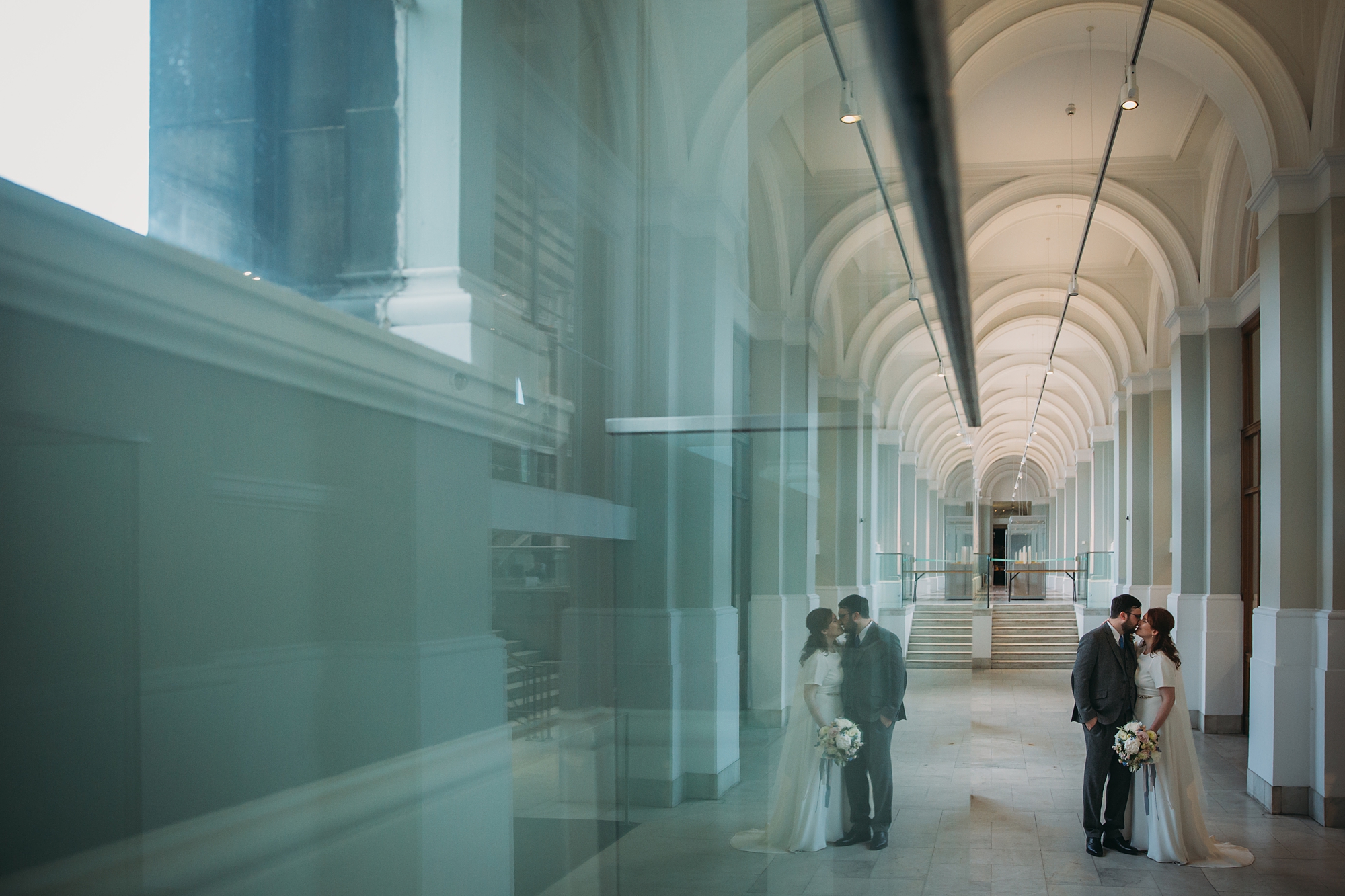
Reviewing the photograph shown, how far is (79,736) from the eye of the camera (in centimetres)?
139

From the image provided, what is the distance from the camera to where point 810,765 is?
1.80 m

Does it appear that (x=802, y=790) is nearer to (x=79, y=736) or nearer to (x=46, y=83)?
(x=79, y=736)

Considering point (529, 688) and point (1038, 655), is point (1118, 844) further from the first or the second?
point (1038, 655)

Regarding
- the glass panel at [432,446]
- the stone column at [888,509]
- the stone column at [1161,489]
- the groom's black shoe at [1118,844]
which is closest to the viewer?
the glass panel at [432,446]

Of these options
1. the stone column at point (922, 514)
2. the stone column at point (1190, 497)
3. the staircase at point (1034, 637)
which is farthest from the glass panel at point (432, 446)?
the staircase at point (1034, 637)

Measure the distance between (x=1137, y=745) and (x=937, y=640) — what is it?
15.3 ft

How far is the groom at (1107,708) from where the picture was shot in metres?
6.79

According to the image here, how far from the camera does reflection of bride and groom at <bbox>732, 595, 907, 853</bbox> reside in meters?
1.73

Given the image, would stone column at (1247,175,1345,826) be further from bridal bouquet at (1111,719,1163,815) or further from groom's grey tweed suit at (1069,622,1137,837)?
bridal bouquet at (1111,719,1163,815)

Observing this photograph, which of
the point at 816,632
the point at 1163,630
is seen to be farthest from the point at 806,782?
the point at 1163,630

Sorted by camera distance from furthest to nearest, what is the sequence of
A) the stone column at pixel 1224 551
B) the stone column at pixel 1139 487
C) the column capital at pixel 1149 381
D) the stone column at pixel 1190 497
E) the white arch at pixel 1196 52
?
the stone column at pixel 1139 487, the column capital at pixel 1149 381, the stone column at pixel 1190 497, the stone column at pixel 1224 551, the white arch at pixel 1196 52

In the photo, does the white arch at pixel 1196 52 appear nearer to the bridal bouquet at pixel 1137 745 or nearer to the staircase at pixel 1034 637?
the bridal bouquet at pixel 1137 745

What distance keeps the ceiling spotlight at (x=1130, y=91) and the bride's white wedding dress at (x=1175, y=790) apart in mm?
4062

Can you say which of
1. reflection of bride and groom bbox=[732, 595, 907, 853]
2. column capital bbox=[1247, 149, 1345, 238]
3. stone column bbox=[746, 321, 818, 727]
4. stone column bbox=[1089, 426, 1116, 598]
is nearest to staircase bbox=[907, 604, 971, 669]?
reflection of bride and groom bbox=[732, 595, 907, 853]
